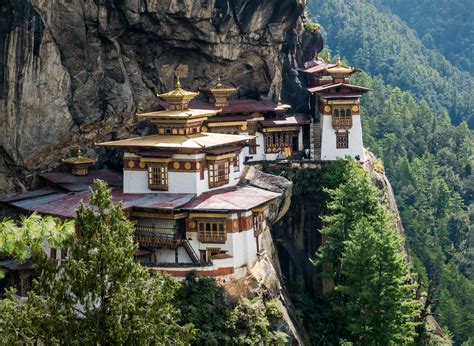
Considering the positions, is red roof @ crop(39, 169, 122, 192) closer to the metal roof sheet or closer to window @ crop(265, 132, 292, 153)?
the metal roof sheet

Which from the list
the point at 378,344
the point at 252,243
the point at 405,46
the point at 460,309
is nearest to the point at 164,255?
the point at 252,243

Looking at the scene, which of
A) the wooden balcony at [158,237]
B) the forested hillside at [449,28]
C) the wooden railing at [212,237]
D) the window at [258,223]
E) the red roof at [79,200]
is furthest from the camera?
the forested hillside at [449,28]

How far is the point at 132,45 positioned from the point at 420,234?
39165 millimetres

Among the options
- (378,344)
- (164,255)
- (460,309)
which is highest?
(164,255)

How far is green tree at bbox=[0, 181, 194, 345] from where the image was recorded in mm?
24984

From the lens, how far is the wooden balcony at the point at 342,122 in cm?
5153

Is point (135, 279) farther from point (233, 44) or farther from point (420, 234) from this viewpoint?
point (420, 234)

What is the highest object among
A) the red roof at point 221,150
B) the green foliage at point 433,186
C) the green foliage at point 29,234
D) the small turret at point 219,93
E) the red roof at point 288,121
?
the small turret at point 219,93

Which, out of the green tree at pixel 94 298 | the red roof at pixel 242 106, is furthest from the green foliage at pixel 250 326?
the red roof at pixel 242 106

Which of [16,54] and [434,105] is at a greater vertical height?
[16,54]

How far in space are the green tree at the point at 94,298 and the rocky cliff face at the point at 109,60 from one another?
14.6m

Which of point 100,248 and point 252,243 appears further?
point 252,243

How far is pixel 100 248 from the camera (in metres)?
25.6

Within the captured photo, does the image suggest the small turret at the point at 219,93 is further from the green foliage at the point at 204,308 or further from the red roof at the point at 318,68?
the green foliage at the point at 204,308
